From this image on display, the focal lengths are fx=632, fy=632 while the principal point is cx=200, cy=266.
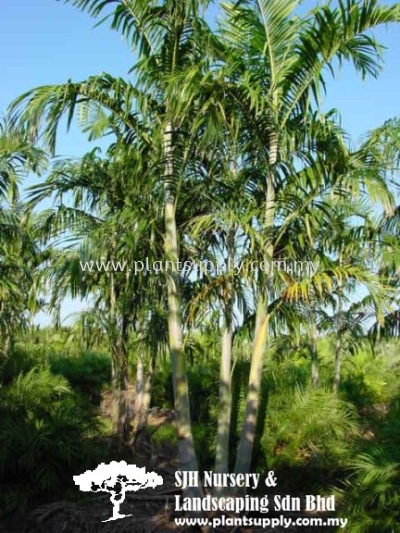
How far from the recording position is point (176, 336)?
5840mm

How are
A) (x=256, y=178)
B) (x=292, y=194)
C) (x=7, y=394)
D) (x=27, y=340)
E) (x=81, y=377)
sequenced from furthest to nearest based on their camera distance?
(x=27, y=340) < (x=81, y=377) < (x=7, y=394) < (x=256, y=178) < (x=292, y=194)

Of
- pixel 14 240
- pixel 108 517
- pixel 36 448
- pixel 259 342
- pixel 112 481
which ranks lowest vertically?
pixel 108 517

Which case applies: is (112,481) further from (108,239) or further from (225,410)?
(108,239)

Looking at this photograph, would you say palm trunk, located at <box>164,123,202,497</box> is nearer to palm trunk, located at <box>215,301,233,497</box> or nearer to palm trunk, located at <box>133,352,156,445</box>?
palm trunk, located at <box>215,301,233,497</box>

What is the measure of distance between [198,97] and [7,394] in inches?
153

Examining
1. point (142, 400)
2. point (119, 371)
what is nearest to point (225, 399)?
point (119, 371)

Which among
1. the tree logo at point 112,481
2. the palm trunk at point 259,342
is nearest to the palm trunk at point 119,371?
the tree logo at point 112,481

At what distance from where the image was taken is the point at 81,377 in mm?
11344

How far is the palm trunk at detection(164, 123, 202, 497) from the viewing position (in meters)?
5.75

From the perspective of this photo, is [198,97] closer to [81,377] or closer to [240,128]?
[240,128]

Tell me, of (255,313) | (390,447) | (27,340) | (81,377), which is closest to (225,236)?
(255,313)

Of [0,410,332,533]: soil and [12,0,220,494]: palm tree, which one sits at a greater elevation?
[12,0,220,494]: palm tree

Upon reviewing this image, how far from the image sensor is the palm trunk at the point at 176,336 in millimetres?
5754

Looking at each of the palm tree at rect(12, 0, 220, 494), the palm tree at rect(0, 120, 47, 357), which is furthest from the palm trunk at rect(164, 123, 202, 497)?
the palm tree at rect(0, 120, 47, 357)
